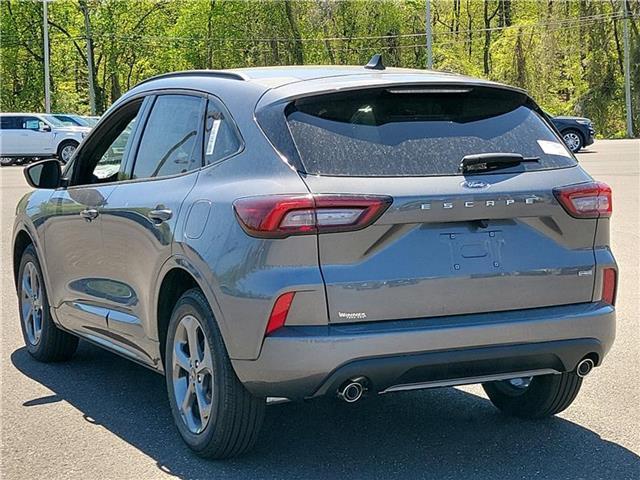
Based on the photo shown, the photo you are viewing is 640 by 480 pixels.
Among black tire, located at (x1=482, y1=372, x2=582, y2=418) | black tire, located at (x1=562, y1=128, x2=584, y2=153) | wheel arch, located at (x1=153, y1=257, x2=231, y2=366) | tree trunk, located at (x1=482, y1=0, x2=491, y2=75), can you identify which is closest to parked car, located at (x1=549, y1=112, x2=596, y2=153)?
black tire, located at (x1=562, y1=128, x2=584, y2=153)

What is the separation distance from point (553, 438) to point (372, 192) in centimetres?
175

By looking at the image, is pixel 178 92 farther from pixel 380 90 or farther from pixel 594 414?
pixel 594 414

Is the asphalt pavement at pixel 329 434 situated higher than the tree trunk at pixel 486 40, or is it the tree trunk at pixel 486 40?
the tree trunk at pixel 486 40

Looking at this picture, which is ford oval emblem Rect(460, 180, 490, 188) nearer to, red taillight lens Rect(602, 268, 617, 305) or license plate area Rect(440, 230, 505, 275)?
license plate area Rect(440, 230, 505, 275)

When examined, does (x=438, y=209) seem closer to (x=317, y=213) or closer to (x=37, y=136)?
(x=317, y=213)

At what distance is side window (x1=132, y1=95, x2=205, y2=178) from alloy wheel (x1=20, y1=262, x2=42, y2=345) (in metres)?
1.81

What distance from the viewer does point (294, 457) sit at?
479cm

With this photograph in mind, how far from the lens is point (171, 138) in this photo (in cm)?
532

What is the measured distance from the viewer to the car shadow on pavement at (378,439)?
4590mm

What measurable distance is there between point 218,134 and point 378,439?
5.61ft

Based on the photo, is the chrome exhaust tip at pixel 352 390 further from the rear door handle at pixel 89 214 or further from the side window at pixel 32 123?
the side window at pixel 32 123

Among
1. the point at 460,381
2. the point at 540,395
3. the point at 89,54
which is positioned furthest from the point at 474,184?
the point at 89,54

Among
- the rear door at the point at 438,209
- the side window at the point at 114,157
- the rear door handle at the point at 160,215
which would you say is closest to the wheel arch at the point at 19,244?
the side window at the point at 114,157

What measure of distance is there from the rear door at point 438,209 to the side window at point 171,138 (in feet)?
2.48
